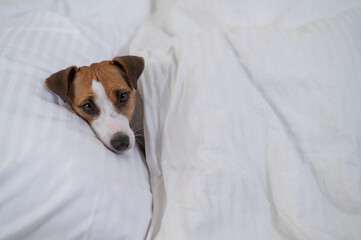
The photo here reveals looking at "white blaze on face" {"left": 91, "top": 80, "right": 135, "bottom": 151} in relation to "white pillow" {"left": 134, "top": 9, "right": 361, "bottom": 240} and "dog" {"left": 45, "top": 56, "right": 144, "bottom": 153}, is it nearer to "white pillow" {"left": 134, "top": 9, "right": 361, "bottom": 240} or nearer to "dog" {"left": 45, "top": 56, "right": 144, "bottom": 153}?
"dog" {"left": 45, "top": 56, "right": 144, "bottom": 153}

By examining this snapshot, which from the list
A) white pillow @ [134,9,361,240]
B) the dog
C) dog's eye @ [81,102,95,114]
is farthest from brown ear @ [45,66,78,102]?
white pillow @ [134,9,361,240]

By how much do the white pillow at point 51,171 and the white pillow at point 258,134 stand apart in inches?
7.8

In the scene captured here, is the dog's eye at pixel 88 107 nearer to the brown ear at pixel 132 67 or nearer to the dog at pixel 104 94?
the dog at pixel 104 94

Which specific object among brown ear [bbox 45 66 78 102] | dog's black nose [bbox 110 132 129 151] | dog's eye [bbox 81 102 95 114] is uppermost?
brown ear [bbox 45 66 78 102]

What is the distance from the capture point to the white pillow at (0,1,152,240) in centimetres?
102

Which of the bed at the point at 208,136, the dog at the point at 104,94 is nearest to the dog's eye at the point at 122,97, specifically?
the dog at the point at 104,94

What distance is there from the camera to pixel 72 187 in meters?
1.06

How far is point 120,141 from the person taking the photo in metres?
1.34

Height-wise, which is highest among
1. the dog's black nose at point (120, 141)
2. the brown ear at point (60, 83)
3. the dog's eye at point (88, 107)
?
the brown ear at point (60, 83)

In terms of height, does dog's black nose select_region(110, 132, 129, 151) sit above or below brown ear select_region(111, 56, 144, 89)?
below

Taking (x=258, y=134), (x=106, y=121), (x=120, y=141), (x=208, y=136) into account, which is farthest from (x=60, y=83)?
(x=258, y=134)

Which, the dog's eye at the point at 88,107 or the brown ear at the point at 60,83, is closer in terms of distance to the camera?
the brown ear at the point at 60,83

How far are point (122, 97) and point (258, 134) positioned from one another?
0.77 m

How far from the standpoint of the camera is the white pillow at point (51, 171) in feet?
3.36
